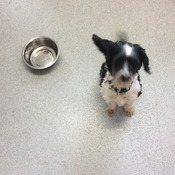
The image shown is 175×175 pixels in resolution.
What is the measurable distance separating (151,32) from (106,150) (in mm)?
920

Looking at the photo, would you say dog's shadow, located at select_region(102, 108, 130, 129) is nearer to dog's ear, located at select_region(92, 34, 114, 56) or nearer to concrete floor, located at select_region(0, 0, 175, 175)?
concrete floor, located at select_region(0, 0, 175, 175)

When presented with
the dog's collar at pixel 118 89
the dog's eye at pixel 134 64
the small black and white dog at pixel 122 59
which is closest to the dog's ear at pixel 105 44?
the small black and white dog at pixel 122 59

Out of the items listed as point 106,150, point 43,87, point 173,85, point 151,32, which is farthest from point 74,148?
point 151,32

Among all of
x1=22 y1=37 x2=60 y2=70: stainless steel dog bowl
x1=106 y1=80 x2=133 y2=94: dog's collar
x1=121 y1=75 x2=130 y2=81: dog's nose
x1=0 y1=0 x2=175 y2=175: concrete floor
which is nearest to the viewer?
x1=121 y1=75 x2=130 y2=81: dog's nose

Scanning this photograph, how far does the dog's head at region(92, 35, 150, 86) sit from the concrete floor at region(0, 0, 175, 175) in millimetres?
515

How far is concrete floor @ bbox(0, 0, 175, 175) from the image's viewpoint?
161 cm

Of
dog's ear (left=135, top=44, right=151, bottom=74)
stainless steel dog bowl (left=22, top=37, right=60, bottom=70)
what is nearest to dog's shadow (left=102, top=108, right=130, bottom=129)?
dog's ear (left=135, top=44, right=151, bottom=74)

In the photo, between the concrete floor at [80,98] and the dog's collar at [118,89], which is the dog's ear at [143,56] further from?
the concrete floor at [80,98]

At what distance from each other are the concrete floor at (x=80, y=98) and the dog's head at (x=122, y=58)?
0.52m

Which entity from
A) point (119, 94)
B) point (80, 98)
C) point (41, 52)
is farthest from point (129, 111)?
point (41, 52)

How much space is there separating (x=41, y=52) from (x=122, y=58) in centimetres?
91

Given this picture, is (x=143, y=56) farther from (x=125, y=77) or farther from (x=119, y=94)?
(x=119, y=94)

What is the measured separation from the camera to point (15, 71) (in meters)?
1.91

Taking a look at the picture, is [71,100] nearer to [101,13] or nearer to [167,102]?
[167,102]
